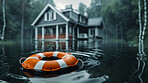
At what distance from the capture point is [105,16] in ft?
112

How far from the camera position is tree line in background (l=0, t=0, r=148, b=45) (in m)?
21.7

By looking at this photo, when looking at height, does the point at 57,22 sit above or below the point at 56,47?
above

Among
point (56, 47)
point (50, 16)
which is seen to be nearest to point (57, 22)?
point (50, 16)

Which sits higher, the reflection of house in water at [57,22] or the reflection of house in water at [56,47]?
the reflection of house in water at [57,22]

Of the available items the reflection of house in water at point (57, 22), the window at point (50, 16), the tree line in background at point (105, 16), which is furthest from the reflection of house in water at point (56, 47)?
the tree line in background at point (105, 16)

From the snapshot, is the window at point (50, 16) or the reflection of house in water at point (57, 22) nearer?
the reflection of house in water at point (57, 22)

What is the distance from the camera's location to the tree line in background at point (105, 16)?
2170 cm

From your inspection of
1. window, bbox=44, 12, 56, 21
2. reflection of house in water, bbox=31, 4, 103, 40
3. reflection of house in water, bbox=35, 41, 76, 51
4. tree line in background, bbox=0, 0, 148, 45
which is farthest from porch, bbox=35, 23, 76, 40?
tree line in background, bbox=0, 0, 148, 45

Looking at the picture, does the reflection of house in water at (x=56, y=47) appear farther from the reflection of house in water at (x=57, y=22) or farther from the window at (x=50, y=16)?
the window at (x=50, y=16)

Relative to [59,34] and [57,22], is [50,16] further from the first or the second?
[59,34]

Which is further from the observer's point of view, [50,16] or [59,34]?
[50,16]

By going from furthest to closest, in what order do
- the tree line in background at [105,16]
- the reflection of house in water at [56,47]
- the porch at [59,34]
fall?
1. the tree line in background at [105,16]
2. the porch at [59,34]
3. the reflection of house in water at [56,47]

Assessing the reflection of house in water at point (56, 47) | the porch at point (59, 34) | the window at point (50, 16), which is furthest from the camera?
the window at point (50, 16)

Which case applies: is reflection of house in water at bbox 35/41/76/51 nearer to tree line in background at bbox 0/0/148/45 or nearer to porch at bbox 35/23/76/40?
porch at bbox 35/23/76/40
